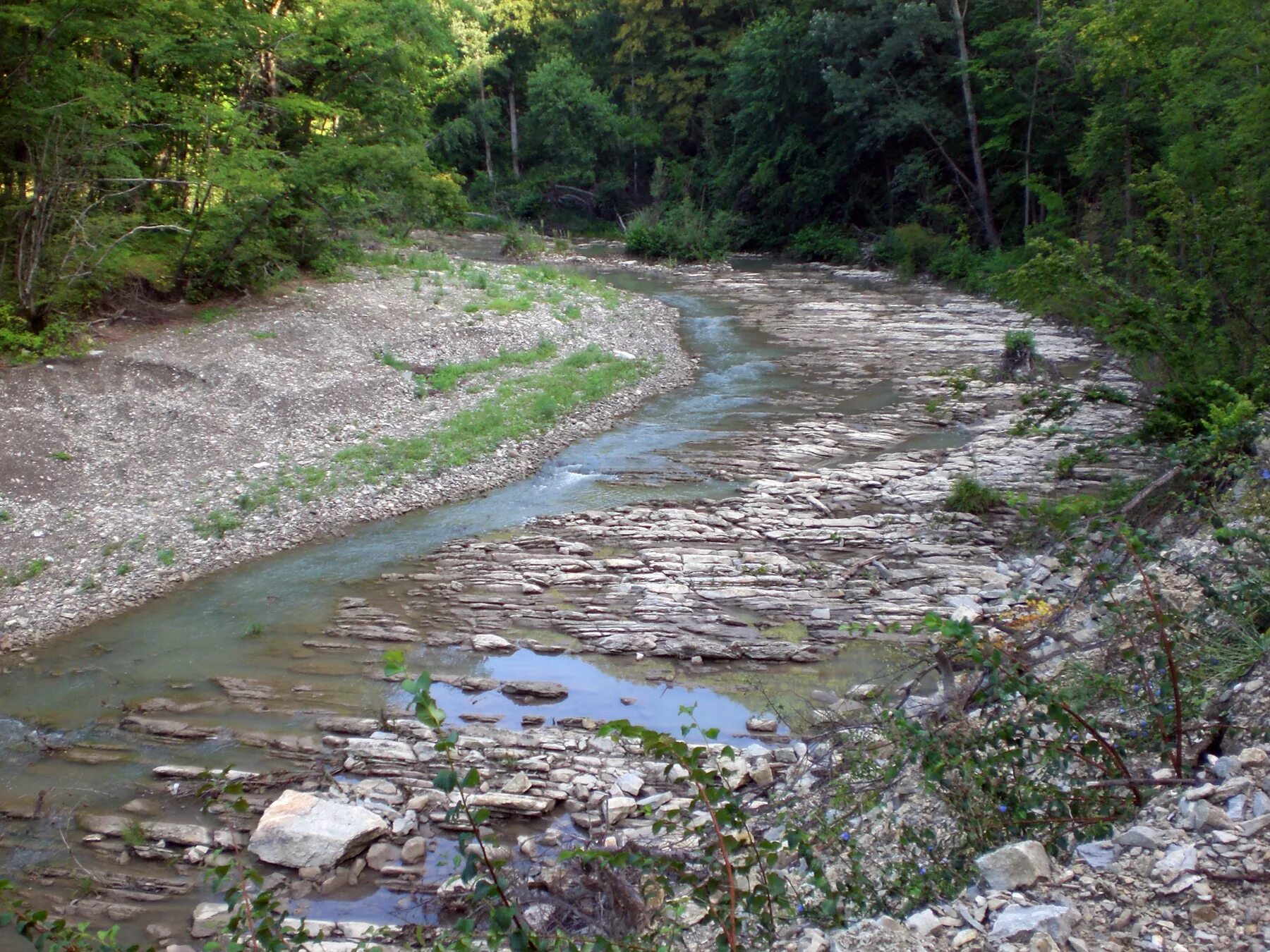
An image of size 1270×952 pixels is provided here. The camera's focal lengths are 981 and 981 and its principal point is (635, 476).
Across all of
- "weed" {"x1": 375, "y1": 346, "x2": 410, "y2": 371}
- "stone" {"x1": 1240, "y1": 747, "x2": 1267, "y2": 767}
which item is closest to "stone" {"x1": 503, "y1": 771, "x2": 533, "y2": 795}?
"stone" {"x1": 1240, "y1": 747, "x2": 1267, "y2": 767}

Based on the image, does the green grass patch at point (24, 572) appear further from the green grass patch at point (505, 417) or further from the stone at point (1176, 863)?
the stone at point (1176, 863)

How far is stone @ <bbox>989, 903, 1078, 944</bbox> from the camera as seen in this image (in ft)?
11.9

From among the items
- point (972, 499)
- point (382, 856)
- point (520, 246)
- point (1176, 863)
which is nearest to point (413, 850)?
point (382, 856)

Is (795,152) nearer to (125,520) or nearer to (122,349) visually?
(122,349)

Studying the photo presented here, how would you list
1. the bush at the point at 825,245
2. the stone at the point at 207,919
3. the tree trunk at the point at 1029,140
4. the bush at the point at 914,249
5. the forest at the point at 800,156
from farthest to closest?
the bush at the point at 825,245, the bush at the point at 914,249, the tree trunk at the point at 1029,140, the forest at the point at 800,156, the stone at the point at 207,919

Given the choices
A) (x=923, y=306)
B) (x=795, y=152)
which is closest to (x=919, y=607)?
(x=923, y=306)

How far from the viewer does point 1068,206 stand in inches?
1127

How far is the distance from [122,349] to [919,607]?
12.9 m

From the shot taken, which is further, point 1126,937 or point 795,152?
point 795,152

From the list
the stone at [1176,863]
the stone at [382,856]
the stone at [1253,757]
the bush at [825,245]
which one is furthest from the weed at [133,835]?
the bush at [825,245]

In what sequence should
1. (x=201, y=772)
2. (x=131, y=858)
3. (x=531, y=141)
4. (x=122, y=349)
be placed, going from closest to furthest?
1. (x=131, y=858)
2. (x=201, y=772)
3. (x=122, y=349)
4. (x=531, y=141)

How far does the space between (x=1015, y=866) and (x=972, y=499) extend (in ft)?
24.8

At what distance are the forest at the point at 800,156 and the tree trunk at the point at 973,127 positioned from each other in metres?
0.15

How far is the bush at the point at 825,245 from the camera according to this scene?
121 feet
